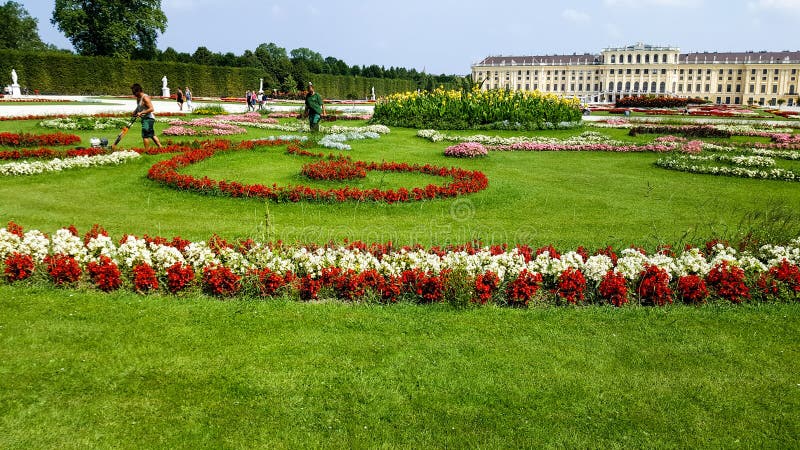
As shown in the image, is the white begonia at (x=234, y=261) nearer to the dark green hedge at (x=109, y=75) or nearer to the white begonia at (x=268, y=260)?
the white begonia at (x=268, y=260)

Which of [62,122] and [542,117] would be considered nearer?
[62,122]

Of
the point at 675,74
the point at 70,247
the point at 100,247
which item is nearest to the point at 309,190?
the point at 100,247

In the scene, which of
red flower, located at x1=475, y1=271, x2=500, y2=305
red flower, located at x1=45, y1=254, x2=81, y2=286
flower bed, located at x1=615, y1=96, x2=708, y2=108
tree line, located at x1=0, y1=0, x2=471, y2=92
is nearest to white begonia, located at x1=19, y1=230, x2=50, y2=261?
red flower, located at x1=45, y1=254, x2=81, y2=286

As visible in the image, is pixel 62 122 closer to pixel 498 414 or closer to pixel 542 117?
pixel 542 117

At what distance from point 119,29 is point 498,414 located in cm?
4931

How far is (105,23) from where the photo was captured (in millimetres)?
43906

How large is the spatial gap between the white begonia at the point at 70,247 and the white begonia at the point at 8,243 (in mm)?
329

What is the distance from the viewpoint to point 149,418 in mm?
3275

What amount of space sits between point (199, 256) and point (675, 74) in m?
111

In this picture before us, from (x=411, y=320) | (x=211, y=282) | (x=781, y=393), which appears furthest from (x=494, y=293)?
(x=211, y=282)

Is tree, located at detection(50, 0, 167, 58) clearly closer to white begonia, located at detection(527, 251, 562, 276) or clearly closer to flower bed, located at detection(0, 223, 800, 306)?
flower bed, located at detection(0, 223, 800, 306)

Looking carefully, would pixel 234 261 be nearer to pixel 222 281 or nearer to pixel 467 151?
pixel 222 281

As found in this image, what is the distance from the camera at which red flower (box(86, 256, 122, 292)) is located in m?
5.00

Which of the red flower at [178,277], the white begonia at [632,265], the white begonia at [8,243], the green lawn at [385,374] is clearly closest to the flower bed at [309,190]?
the green lawn at [385,374]
